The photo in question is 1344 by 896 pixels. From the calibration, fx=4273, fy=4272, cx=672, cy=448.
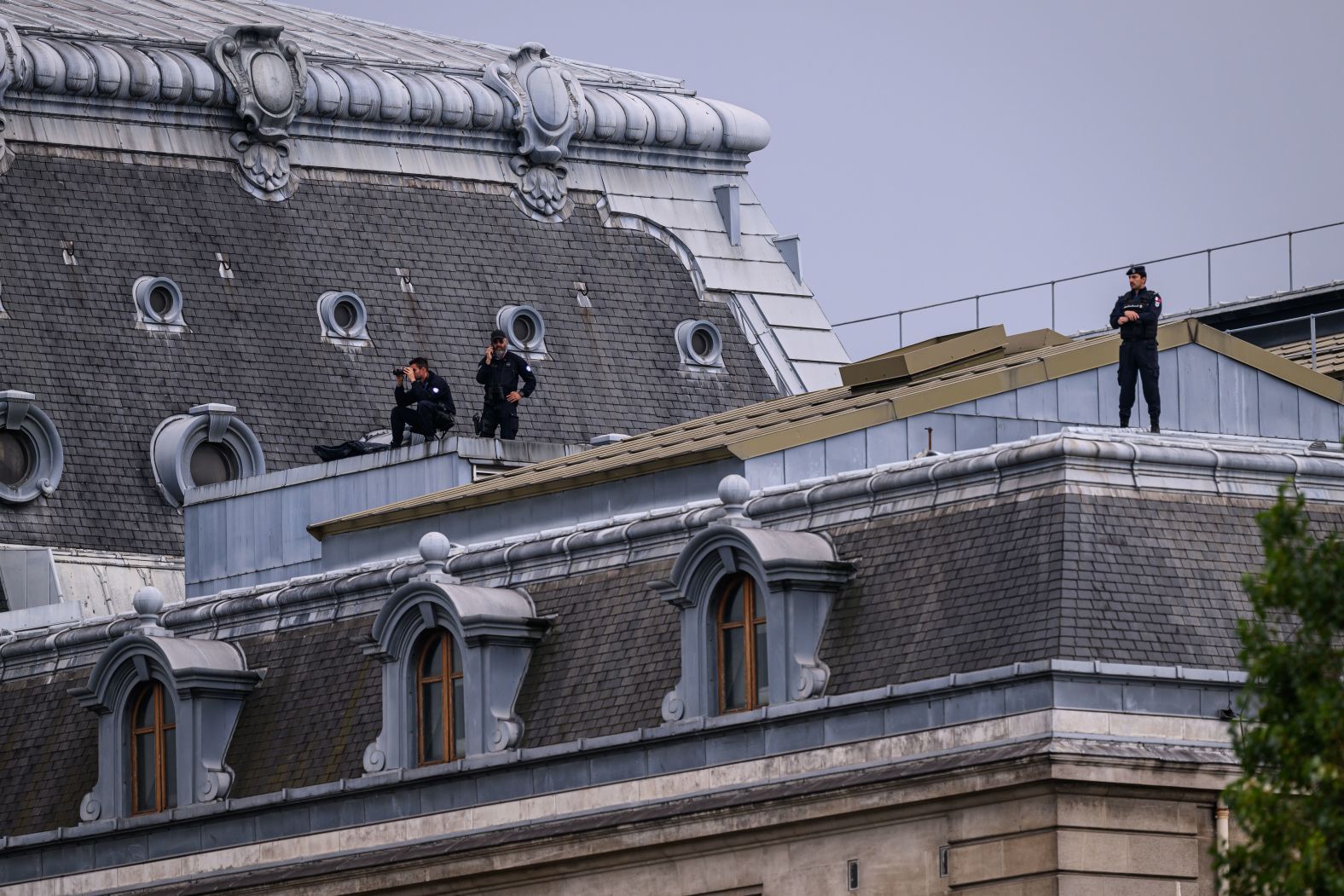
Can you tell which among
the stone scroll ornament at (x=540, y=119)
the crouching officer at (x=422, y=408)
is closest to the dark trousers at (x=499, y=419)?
the crouching officer at (x=422, y=408)

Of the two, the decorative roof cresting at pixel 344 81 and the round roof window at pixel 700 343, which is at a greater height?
the decorative roof cresting at pixel 344 81

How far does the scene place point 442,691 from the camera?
197 feet

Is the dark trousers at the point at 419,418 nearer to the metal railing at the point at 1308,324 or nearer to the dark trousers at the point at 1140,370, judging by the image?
the metal railing at the point at 1308,324

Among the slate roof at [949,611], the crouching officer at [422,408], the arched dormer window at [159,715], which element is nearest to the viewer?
the slate roof at [949,611]

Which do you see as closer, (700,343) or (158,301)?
(158,301)

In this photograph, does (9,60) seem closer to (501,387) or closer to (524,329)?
(524,329)

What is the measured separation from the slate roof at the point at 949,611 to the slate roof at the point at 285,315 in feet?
92.8

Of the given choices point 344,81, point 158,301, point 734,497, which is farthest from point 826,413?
point 344,81

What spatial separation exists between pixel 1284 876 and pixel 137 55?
192 ft

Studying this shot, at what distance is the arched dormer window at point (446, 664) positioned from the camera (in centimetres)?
5875

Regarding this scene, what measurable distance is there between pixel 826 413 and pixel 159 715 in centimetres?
1101

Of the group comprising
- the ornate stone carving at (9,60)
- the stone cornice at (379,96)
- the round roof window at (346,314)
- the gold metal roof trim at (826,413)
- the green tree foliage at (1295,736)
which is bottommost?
the green tree foliage at (1295,736)

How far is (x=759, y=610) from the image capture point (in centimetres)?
5534

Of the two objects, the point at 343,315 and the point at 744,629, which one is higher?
the point at 343,315
